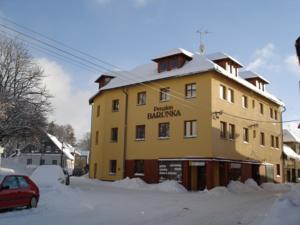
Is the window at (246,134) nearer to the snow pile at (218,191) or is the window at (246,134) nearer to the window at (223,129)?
the window at (223,129)

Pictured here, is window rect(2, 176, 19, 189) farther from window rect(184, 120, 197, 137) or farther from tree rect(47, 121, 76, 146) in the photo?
tree rect(47, 121, 76, 146)

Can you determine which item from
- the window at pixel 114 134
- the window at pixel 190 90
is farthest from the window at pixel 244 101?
the window at pixel 114 134

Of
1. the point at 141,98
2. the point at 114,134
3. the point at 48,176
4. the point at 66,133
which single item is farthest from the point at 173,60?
the point at 66,133

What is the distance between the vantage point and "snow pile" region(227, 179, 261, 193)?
30.9 m

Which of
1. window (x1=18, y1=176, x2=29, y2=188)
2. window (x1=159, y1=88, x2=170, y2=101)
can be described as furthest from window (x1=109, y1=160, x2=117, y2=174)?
window (x1=18, y1=176, x2=29, y2=188)

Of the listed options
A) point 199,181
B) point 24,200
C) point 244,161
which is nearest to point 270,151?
point 244,161

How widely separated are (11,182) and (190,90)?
20445 mm

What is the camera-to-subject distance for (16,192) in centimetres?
1339

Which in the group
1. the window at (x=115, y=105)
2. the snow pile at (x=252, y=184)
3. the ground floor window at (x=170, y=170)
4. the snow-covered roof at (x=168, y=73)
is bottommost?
the snow pile at (x=252, y=184)

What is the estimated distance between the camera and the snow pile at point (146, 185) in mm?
29120

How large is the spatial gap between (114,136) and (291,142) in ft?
90.7

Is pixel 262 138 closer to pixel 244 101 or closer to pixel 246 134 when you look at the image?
pixel 246 134

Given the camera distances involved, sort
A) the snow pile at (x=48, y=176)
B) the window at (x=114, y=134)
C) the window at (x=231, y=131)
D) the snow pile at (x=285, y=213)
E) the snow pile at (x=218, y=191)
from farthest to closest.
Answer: the window at (x=114, y=134), the window at (x=231, y=131), the snow pile at (x=218, y=191), the snow pile at (x=48, y=176), the snow pile at (x=285, y=213)

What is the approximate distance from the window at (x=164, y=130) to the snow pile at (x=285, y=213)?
22.3 metres
